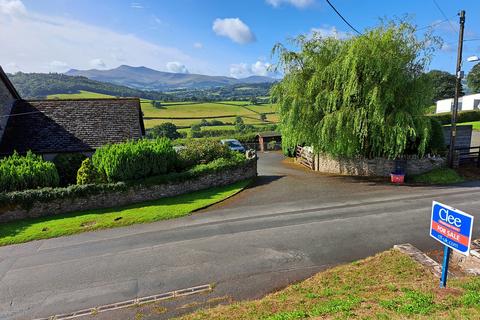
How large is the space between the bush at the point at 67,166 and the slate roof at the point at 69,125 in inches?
54.6

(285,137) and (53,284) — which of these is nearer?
(53,284)

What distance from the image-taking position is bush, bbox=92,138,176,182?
1599 centimetres

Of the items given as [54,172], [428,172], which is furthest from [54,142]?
[428,172]

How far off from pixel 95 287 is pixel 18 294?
2.12 m

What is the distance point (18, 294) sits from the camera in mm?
8477

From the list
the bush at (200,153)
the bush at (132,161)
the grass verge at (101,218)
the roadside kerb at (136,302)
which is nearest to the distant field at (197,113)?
the bush at (200,153)

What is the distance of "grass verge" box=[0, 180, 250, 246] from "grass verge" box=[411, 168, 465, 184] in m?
11.2

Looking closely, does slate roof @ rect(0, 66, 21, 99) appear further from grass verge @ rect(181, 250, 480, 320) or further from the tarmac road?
grass verge @ rect(181, 250, 480, 320)

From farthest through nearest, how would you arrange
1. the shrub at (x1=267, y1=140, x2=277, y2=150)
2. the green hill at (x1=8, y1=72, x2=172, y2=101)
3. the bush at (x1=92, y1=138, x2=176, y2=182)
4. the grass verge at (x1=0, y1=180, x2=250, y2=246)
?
the green hill at (x1=8, y1=72, x2=172, y2=101)
the shrub at (x1=267, y1=140, x2=277, y2=150)
the bush at (x1=92, y1=138, x2=176, y2=182)
the grass verge at (x1=0, y1=180, x2=250, y2=246)

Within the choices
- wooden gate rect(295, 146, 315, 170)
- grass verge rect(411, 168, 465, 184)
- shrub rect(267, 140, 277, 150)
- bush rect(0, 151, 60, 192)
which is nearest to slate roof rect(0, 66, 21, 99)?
bush rect(0, 151, 60, 192)

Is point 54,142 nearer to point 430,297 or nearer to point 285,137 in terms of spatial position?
point 285,137

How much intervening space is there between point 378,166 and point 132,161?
47.9ft

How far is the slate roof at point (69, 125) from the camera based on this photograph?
20.7 meters

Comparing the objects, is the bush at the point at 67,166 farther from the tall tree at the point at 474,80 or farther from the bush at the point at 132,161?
the tall tree at the point at 474,80
